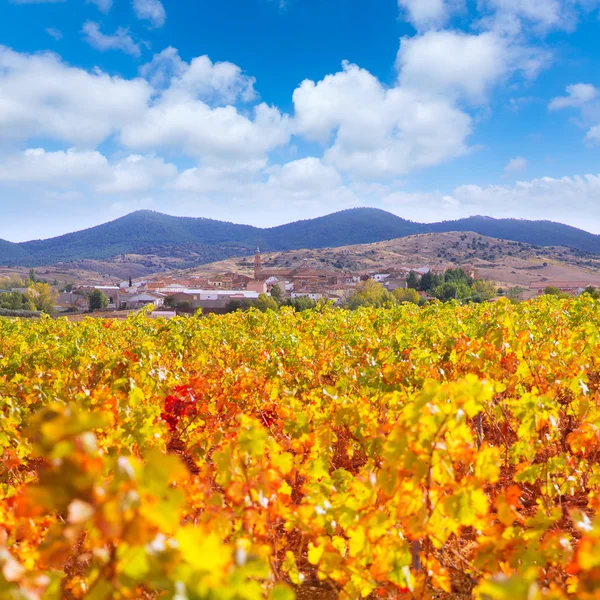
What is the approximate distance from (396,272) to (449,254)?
3717 centimetres

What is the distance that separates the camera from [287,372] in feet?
24.3

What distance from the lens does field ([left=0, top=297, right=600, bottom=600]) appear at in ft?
4.33

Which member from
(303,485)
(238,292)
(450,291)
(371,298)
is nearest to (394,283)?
(450,291)

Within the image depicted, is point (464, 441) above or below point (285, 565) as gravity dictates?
above

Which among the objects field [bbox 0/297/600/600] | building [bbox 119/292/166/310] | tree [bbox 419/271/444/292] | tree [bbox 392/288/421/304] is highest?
field [bbox 0/297/600/600]

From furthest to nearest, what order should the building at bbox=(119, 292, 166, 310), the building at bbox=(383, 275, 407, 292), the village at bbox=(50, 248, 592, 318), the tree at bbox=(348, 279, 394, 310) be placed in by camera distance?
the building at bbox=(383, 275, 407, 292) → the building at bbox=(119, 292, 166, 310) → the village at bbox=(50, 248, 592, 318) → the tree at bbox=(348, 279, 394, 310)

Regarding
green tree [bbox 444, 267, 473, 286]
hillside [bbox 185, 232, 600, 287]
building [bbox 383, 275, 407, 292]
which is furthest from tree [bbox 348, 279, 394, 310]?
hillside [bbox 185, 232, 600, 287]

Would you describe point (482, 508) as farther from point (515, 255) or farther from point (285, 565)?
point (515, 255)

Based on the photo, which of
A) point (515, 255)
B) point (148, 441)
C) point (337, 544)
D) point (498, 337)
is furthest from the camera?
point (515, 255)

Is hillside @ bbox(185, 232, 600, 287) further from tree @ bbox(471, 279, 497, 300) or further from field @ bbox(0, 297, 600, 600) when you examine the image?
field @ bbox(0, 297, 600, 600)

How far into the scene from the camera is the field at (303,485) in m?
1.32

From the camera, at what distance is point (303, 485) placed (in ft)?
12.4

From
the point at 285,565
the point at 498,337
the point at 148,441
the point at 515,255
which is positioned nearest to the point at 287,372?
the point at 498,337

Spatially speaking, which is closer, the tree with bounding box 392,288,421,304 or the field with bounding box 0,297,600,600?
the field with bounding box 0,297,600,600
